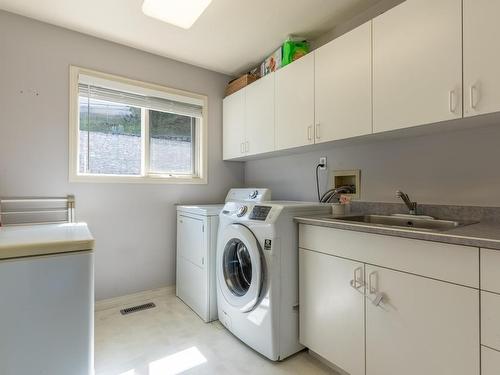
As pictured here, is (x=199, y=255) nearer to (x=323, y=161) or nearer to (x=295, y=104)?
(x=323, y=161)

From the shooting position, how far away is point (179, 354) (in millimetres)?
1728

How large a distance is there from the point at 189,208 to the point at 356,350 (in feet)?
5.33

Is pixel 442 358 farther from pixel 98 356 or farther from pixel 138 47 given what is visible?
pixel 138 47

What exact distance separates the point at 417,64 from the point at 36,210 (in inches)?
106

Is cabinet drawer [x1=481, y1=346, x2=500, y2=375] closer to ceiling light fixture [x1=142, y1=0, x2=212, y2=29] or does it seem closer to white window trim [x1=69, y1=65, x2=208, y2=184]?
ceiling light fixture [x1=142, y1=0, x2=212, y2=29]

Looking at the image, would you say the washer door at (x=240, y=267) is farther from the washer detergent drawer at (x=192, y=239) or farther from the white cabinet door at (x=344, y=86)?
the white cabinet door at (x=344, y=86)

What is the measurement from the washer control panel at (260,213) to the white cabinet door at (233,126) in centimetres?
98

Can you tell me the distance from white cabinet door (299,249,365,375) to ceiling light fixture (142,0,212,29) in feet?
5.46

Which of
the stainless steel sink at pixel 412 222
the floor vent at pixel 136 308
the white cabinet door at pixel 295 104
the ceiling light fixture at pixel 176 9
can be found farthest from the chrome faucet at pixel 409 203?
the floor vent at pixel 136 308

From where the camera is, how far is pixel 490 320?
0.95m

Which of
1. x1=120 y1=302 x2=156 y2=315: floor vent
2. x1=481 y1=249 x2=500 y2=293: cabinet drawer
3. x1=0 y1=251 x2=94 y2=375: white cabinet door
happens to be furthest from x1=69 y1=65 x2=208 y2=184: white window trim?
x1=481 y1=249 x2=500 y2=293: cabinet drawer

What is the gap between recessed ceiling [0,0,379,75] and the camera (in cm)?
185

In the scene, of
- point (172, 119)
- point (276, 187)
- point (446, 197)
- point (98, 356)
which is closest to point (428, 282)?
point (446, 197)

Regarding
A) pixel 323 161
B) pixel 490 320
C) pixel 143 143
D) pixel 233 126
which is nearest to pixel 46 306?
pixel 490 320
